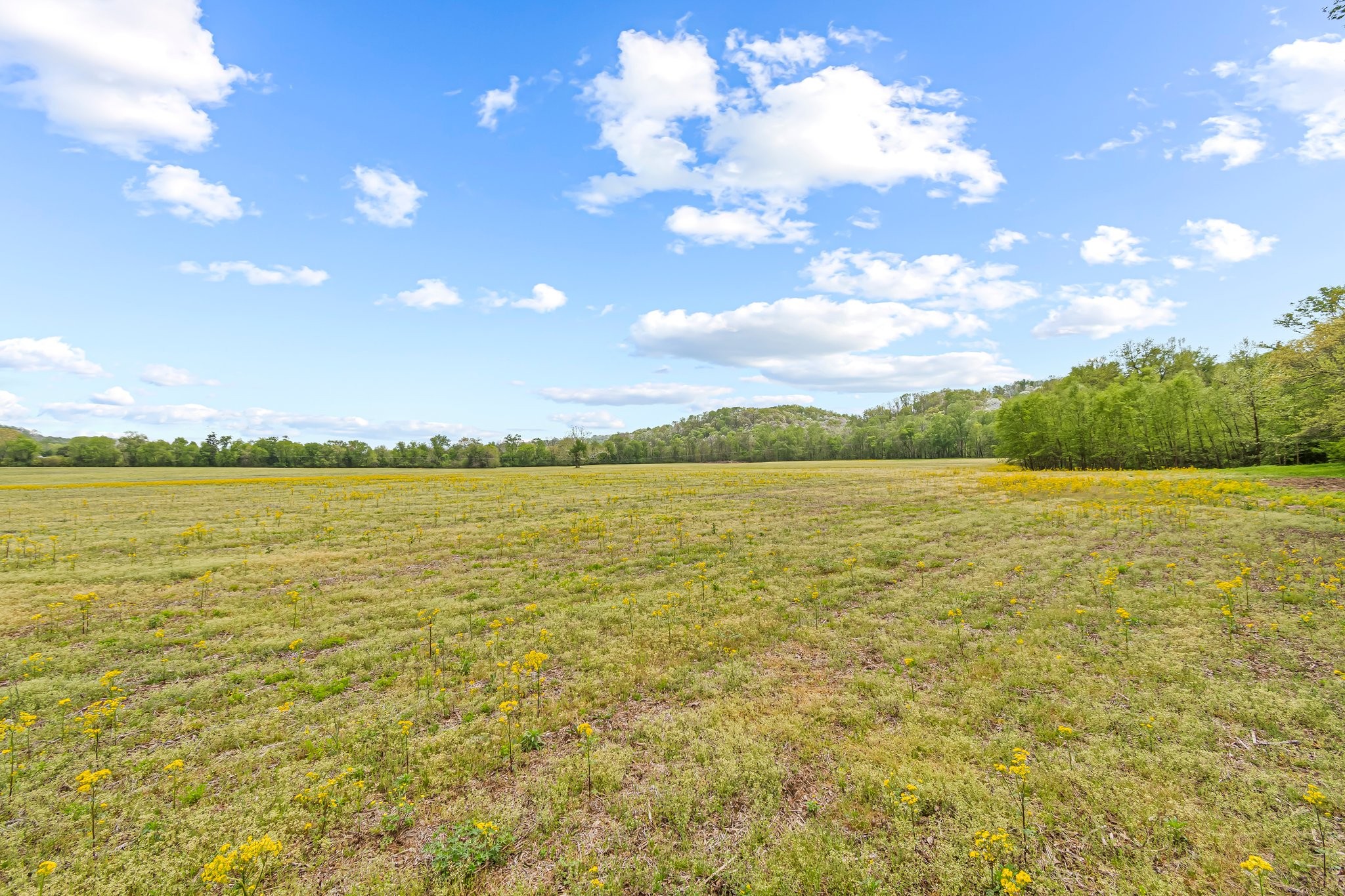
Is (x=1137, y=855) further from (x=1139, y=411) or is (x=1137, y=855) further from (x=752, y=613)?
(x=1139, y=411)

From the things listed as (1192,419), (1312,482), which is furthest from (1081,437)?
(1312,482)

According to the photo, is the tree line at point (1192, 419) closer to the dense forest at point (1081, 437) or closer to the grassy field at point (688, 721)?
the dense forest at point (1081, 437)

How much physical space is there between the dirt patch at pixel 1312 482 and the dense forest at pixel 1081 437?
3316 mm

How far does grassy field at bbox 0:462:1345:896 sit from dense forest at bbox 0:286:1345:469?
83.3 ft

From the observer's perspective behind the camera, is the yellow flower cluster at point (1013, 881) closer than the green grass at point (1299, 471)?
Yes

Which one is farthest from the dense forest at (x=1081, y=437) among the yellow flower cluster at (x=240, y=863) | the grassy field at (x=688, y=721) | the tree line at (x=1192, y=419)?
the yellow flower cluster at (x=240, y=863)

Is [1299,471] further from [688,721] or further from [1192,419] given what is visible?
[688,721]

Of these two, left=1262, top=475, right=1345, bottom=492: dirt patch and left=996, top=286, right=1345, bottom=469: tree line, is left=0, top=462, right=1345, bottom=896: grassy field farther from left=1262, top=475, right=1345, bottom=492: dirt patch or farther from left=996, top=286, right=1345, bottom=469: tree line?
left=996, top=286, right=1345, bottom=469: tree line

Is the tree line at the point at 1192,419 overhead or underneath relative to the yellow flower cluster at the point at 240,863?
overhead

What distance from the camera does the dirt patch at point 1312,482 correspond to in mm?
22766

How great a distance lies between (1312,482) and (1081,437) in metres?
35.2

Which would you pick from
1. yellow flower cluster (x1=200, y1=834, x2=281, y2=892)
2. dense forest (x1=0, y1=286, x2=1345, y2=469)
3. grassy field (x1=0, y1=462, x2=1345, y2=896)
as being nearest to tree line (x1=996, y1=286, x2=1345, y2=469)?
dense forest (x1=0, y1=286, x2=1345, y2=469)

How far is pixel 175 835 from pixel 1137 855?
29.4 feet

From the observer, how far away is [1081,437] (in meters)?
56.3
